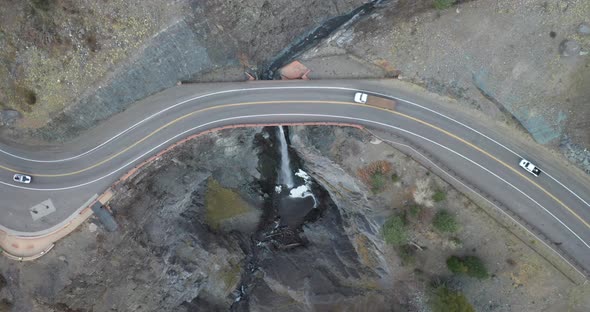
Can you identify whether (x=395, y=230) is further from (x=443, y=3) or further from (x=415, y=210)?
(x=443, y=3)

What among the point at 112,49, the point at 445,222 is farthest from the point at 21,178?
the point at 445,222

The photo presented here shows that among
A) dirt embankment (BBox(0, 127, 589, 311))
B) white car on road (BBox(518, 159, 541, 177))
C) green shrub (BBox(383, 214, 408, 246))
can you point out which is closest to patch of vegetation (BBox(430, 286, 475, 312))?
dirt embankment (BBox(0, 127, 589, 311))

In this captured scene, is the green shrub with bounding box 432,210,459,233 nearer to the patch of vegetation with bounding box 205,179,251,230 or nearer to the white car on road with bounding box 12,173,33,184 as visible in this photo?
the patch of vegetation with bounding box 205,179,251,230

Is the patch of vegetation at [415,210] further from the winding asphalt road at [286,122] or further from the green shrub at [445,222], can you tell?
the winding asphalt road at [286,122]

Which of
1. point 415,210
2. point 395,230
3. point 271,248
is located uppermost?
point 271,248

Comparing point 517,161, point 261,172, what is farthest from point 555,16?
point 261,172
